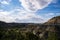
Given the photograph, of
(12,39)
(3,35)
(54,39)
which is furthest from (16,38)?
(54,39)

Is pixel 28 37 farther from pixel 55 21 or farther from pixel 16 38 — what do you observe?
pixel 55 21

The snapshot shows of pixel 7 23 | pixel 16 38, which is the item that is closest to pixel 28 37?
pixel 16 38

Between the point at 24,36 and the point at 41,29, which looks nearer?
the point at 24,36

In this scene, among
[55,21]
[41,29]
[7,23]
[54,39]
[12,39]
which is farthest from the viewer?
[55,21]

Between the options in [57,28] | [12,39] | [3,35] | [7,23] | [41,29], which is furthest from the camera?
[41,29]

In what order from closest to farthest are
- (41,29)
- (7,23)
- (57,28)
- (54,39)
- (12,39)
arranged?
(12,39)
(54,39)
(7,23)
(57,28)
(41,29)

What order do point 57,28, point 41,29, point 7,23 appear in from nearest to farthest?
point 7,23, point 57,28, point 41,29

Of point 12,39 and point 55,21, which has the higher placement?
point 55,21

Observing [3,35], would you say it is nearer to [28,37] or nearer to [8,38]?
[8,38]

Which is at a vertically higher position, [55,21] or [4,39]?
[55,21]
